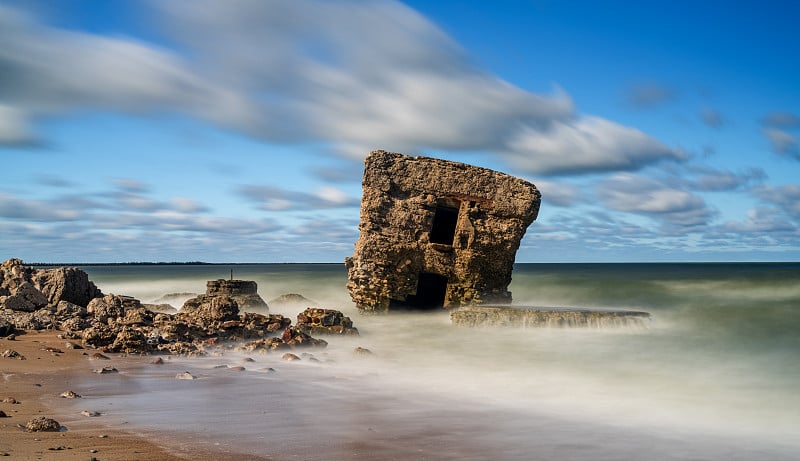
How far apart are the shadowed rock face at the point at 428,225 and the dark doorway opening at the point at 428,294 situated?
142 cm

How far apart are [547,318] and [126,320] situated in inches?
321

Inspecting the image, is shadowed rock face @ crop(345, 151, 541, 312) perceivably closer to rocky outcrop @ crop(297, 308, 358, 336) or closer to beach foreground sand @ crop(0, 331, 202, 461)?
rocky outcrop @ crop(297, 308, 358, 336)

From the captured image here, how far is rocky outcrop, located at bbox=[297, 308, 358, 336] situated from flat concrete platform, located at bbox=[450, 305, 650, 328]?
2833 millimetres

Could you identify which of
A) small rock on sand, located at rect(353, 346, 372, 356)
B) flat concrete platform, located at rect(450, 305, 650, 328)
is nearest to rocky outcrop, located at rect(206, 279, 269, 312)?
flat concrete platform, located at rect(450, 305, 650, 328)

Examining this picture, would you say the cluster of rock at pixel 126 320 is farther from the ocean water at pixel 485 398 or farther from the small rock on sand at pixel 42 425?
the small rock on sand at pixel 42 425

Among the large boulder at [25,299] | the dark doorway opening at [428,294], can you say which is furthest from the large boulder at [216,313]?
the dark doorway opening at [428,294]

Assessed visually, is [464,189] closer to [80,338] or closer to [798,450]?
[80,338]

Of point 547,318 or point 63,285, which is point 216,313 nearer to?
point 63,285

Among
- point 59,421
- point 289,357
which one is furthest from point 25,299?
point 59,421

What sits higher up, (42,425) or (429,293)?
(429,293)

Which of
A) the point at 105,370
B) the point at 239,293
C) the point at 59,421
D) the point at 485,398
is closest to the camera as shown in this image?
the point at 59,421

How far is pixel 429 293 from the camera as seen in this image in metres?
17.8

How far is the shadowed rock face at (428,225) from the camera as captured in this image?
14.8 meters

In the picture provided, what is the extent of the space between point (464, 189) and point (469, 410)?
30.5ft
